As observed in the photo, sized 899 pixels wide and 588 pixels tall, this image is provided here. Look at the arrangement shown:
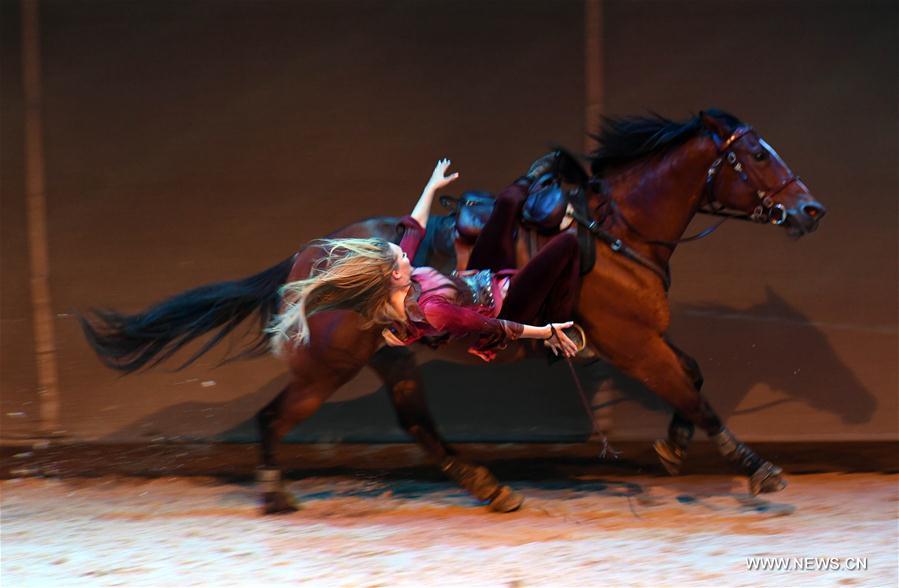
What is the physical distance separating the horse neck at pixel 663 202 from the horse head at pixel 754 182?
88mm

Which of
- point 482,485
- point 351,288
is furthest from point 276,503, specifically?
point 351,288

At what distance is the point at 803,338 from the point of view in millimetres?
5539

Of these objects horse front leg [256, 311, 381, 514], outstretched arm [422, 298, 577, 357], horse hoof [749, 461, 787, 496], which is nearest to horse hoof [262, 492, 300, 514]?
horse front leg [256, 311, 381, 514]

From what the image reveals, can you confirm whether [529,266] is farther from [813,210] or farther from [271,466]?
[271,466]

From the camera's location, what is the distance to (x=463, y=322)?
394 centimetres

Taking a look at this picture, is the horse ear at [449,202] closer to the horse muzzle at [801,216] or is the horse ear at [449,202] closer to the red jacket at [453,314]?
the red jacket at [453,314]

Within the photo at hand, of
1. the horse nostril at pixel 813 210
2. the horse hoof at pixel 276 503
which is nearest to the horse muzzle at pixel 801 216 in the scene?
the horse nostril at pixel 813 210

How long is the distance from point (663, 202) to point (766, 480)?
1407 millimetres

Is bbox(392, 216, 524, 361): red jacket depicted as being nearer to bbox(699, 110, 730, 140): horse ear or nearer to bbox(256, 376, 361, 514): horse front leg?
bbox(256, 376, 361, 514): horse front leg

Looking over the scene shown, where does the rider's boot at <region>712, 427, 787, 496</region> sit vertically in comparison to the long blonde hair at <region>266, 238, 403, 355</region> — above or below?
below

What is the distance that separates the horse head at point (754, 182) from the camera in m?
4.29

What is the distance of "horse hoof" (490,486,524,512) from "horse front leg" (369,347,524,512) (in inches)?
2.4

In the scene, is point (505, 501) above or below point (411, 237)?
below

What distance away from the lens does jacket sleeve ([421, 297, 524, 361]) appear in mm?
3934
